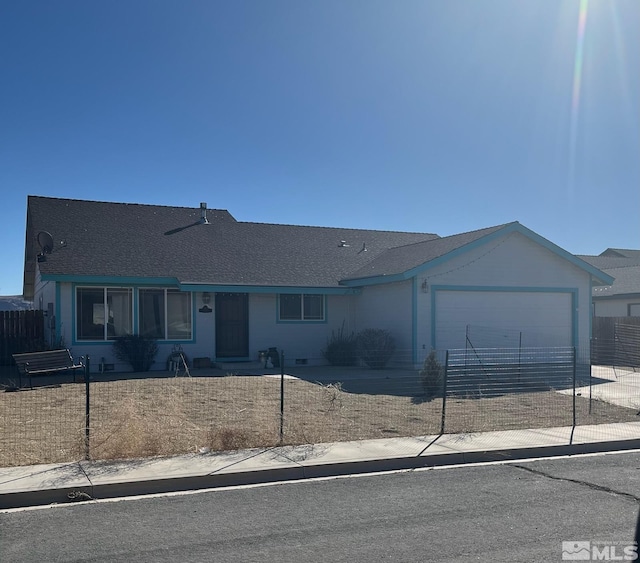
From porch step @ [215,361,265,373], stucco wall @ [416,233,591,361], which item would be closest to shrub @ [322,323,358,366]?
porch step @ [215,361,265,373]

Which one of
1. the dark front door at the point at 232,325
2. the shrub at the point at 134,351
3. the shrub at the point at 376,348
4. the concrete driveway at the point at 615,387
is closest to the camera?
the concrete driveway at the point at 615,387

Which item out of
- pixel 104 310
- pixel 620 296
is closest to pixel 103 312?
pixel 104 310

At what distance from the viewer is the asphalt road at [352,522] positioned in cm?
543

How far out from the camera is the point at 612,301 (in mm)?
30516

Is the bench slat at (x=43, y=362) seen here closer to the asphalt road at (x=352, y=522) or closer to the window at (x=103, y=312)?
the window at (x=103, y=312)

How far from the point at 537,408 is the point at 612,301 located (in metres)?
19.8

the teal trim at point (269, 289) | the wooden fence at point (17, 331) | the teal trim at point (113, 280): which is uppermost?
the teal trim at point (113, 280)

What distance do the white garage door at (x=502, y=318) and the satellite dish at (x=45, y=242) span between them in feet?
35.5

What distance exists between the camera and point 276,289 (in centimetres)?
2012

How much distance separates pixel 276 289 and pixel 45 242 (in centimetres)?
655

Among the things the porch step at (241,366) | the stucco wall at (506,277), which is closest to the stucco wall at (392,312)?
the stucco wall at (506,277)

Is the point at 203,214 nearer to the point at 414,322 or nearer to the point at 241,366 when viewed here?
the point at 241,366

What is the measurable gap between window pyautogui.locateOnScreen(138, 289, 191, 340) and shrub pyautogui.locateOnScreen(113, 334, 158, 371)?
50 centimetres

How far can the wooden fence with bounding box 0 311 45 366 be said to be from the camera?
1962cm
